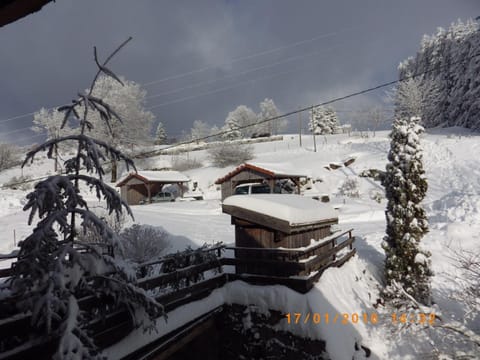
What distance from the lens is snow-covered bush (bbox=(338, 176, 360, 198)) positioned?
91.0ft

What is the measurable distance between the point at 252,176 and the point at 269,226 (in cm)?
1886

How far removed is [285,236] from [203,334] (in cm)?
311

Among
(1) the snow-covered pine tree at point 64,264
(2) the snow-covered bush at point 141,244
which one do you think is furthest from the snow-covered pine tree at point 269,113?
(1) the snow-covered pine tree at point 64,264

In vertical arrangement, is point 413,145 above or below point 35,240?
above

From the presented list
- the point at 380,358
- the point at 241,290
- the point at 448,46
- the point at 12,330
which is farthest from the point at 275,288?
the point at 448,46

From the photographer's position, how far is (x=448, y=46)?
168ft

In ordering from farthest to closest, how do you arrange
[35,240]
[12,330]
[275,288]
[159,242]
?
[159,242], [275,288], [12,330], [35,240]

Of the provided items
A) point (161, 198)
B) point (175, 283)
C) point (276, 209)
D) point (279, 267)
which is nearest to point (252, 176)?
point (161, 198)

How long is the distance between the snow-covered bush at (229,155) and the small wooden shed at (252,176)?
681 inches

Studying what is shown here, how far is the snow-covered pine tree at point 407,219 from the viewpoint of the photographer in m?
9.43

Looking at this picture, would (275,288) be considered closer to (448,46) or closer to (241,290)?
(241,290)

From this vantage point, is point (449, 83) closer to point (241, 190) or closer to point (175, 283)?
point (241, 190)
